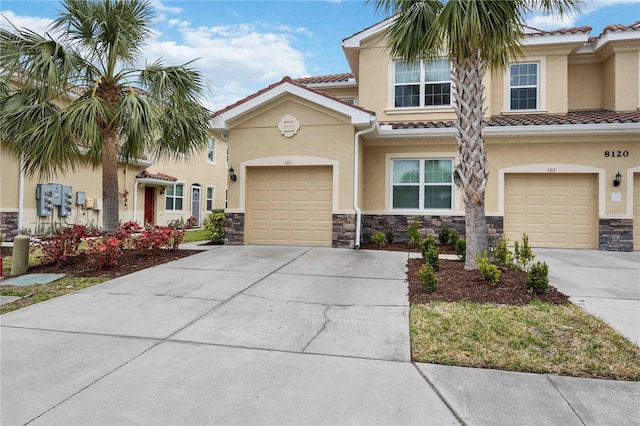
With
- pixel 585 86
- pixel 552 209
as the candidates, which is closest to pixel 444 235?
pixel 552 209

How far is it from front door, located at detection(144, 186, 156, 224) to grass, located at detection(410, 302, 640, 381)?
17.8m

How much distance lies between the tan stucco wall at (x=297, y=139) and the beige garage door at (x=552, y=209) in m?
5.40

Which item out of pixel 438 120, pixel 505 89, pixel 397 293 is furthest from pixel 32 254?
pixel 505 89

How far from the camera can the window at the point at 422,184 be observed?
1202 cm

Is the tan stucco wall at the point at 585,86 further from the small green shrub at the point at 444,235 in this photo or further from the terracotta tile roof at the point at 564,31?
the small green shrub at the point at 444,235

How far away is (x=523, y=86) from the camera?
13.0m

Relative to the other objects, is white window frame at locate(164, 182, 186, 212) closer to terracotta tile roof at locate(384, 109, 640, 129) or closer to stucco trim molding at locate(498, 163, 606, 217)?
terracotta tile roof at locate(384, 109, 640, 129)

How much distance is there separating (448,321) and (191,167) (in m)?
20.1

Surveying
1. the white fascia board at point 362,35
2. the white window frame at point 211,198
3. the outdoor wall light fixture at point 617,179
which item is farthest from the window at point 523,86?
the white window frame at point 211,198

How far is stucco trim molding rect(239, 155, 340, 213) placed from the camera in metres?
10.7

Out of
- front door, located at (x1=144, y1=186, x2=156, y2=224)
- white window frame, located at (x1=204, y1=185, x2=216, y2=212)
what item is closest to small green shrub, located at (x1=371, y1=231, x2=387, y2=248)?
front door, located at (x1=144, y1=186, x2=156, y2=224)

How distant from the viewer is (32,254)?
32.4 feet

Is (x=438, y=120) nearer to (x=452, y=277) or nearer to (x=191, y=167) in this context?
(x=452, y=277)

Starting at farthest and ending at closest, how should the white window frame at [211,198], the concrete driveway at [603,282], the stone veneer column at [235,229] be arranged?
the white window frame at [211,198] → the stone veneer column at [235,229] → the concrete driveway at [603,282]
